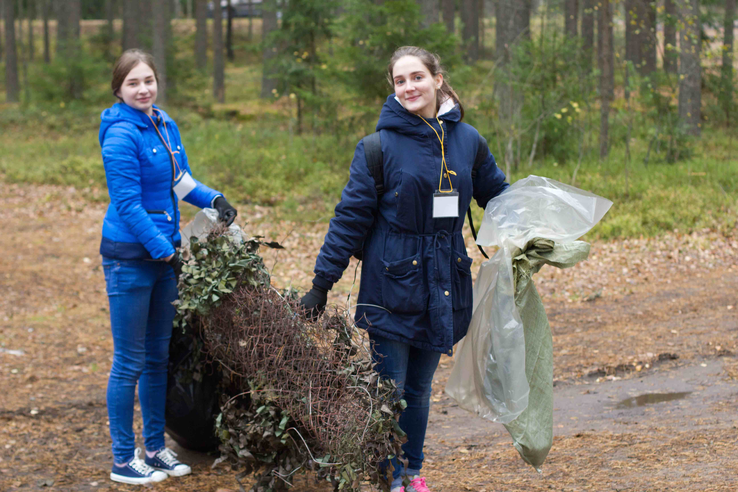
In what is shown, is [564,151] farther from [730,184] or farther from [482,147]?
[482,147]

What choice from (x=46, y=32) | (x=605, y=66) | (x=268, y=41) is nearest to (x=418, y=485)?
(x=605, y=66)

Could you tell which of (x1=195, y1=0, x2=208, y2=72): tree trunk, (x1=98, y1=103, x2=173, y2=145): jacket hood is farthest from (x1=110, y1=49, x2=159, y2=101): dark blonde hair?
(x1=195, y1=0, x2=208, y2=72): tree trunk

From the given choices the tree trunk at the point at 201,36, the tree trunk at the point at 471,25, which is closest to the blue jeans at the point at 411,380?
the tree trunk at the point at 471,25

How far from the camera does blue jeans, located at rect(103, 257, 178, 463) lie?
3.35 metres

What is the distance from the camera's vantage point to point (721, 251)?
25.9ft

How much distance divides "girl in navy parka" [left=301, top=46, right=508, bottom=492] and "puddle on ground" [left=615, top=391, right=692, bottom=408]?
6.77 ft

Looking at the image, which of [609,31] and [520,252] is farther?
[609,31]

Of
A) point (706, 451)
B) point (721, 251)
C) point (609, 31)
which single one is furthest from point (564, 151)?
point (706, 451)

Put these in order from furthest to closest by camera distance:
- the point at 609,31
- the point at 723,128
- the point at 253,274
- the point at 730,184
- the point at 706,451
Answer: the point at 723,128 → the point at 609,31 → the point at 730,184 → the point at 706,451 → the point at 253,274

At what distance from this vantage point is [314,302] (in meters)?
2.82

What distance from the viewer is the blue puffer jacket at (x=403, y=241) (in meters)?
2.76

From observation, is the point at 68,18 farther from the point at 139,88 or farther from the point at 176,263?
the point at 176,263

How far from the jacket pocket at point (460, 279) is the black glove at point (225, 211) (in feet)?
4.30

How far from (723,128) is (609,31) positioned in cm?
414
